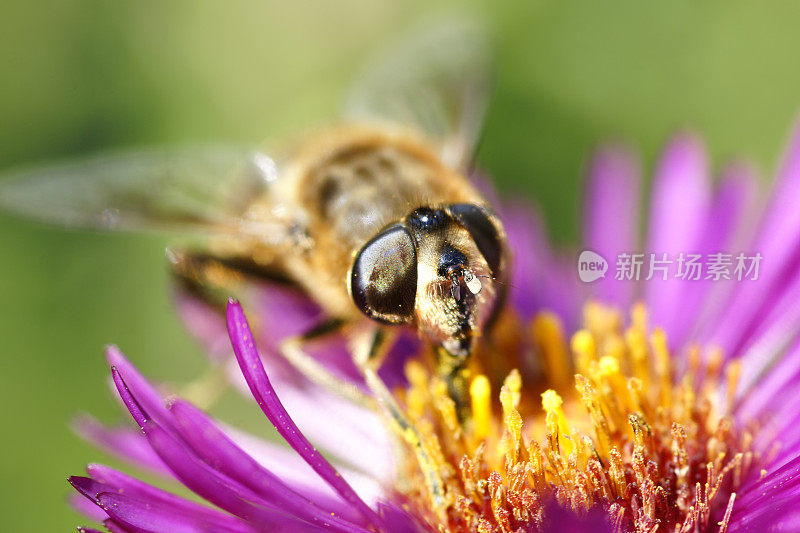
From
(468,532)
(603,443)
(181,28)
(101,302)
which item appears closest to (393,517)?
(468,532)

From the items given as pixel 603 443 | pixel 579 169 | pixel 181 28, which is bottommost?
pixel 603 443

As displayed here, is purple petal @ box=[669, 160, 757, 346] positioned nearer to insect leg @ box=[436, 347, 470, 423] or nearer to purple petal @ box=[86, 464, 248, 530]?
insect leg @ box=[436, 347, 470, 423]

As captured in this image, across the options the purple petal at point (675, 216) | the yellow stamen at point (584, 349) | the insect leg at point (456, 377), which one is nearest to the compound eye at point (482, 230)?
the insect leg at point (456, 377)

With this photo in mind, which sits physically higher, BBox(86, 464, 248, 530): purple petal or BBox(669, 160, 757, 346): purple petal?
BBox(669, 160, 757, 346): purple petal

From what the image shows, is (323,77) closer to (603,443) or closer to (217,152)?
(217,152)

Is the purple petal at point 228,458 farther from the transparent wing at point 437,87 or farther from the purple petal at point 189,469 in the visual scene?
the transparent wing at point 437,87

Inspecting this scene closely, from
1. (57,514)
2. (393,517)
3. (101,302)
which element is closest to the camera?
(393,517)

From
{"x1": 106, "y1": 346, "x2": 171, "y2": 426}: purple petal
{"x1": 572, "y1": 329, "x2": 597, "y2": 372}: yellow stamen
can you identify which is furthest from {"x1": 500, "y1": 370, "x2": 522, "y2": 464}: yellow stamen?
{"x1": 106, "y1": 346, "x2": 171, "y2": 426}: purple petal
